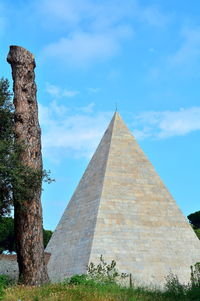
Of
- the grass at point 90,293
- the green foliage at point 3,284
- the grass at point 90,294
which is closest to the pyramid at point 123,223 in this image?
the green foliage at point 3,284

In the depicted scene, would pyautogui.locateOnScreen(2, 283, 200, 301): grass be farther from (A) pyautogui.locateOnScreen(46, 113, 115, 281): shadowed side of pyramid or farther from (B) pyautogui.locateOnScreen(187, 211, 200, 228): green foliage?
(B) pyautogui.locateOnScreen(187, 211, 200, 228): green foliage

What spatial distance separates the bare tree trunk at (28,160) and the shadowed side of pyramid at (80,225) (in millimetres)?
5306

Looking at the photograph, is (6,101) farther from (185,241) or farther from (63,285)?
(185,241)

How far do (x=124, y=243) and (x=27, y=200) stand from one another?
7.31m

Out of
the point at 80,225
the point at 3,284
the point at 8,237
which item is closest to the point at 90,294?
the point at 3,284

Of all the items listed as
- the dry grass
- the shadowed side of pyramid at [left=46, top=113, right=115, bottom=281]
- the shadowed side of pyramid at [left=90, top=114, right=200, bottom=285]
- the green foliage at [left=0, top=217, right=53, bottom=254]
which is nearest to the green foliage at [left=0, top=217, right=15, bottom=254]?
the green foliage at [left=0, top=217, right=53, bottom=254]

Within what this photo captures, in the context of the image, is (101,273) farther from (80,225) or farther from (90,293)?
(80,225)

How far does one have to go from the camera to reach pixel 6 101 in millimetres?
17859

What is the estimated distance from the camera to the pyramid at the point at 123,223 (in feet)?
72.5

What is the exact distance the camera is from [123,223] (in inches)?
906

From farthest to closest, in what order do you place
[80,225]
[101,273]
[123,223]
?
[80,225]
[123,223]
[101,273]

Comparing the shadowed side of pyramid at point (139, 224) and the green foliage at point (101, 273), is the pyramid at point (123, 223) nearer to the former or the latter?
the shadowed side of pyramid at point (139, 224)

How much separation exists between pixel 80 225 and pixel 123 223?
2209mm

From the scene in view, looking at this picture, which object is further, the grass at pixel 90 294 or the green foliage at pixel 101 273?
the green foliage at pixel 101 273
